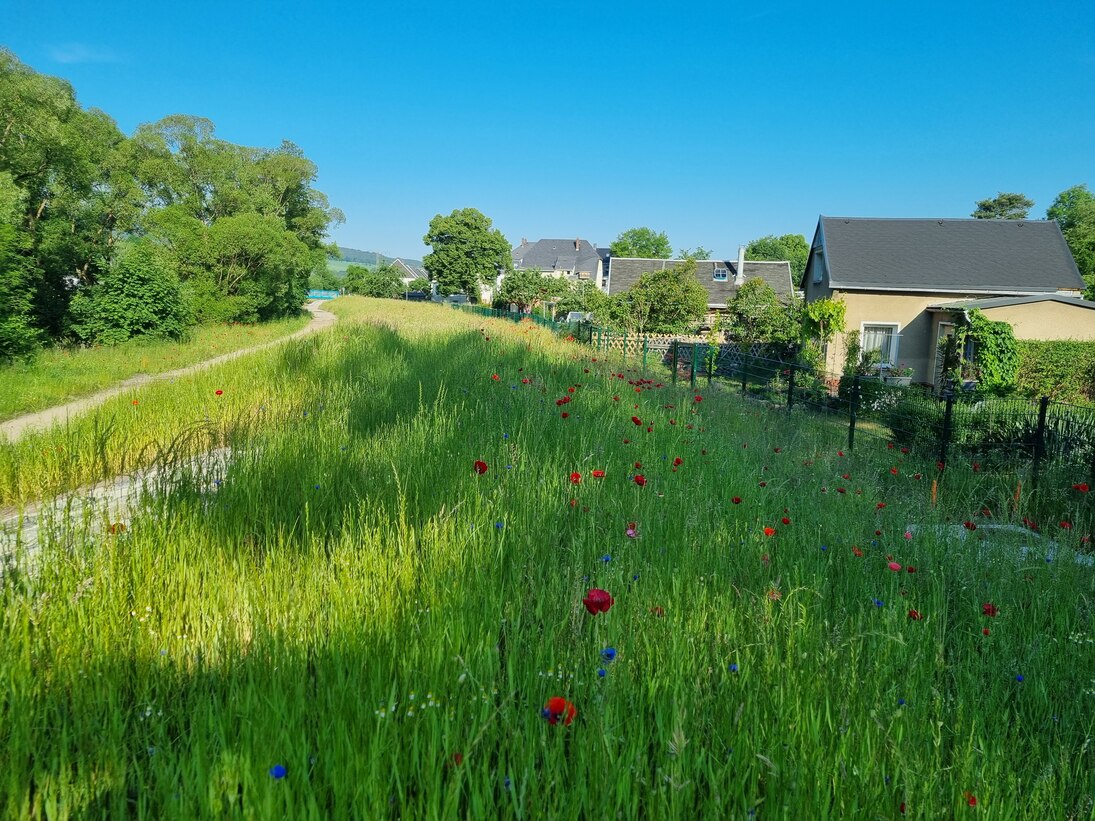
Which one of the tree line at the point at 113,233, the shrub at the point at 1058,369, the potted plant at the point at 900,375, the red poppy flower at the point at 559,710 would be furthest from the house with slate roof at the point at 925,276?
the red poppy flower at the point at 559,710

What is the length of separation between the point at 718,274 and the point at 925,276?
26.2 metres

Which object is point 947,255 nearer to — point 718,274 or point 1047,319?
point 1047,319

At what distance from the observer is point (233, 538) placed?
2.87 m

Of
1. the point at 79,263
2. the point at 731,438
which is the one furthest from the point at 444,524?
the point at 79,263

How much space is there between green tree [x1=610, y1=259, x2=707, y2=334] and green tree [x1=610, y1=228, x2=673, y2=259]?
68.5 m

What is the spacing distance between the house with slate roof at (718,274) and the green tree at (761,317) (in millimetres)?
18494

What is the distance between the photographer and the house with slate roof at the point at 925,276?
25422 mm

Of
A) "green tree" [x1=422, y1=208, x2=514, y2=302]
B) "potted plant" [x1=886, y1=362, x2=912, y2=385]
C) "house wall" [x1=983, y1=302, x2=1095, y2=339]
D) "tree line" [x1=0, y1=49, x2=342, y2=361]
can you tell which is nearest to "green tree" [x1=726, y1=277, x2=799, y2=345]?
"potted plant" [x1=886, y1=362, x2=912, y2=385]

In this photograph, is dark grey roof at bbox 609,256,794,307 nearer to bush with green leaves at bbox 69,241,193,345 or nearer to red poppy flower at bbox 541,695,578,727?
bush with green leaves at bbox 69,241,193,345

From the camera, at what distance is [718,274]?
51500 millimetres

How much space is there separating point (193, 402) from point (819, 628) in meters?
7.33

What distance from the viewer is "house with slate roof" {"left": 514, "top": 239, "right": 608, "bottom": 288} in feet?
258

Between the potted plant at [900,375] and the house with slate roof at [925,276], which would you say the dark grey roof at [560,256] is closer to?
the house with slate roof at [925,276]

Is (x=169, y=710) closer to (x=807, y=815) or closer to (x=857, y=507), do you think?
(x=807, y=815)
